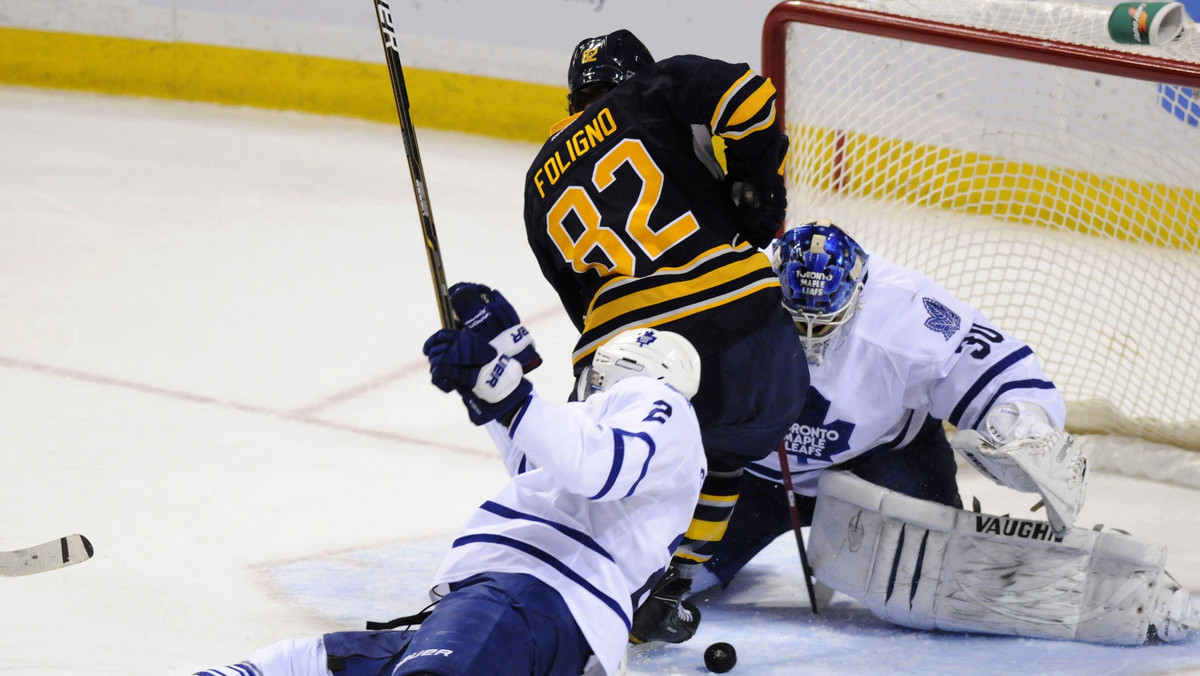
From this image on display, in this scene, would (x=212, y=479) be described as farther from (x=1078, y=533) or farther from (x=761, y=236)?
(x=1078, y=533)

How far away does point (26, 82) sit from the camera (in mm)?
7844

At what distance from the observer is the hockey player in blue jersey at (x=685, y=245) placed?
2.64 meters

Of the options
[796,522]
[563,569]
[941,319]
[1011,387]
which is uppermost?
[941,319]

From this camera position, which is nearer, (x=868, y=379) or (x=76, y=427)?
(x=868, y=379)

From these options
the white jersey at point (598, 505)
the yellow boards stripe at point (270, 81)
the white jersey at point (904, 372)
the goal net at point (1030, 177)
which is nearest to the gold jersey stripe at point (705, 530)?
the white jersey at point (904, 372)

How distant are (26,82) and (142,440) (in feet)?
15.7

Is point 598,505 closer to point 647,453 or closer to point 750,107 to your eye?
point 647,453

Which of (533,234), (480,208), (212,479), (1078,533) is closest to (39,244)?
(480,208)

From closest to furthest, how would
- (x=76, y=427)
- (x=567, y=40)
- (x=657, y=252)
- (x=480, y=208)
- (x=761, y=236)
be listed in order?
(x=657, y=252)
(x=761, y=236)
(x=76, y=427)
(x=480, y=208)
(x=567, y=40)

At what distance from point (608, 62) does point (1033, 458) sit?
1.12 m

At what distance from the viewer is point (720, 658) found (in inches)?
103

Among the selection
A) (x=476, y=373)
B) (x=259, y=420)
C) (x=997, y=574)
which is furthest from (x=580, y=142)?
(x=259, y=420)

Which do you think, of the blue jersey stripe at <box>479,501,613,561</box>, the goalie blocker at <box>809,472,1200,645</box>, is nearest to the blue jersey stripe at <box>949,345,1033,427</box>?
the goalie blocker at <box>809,472,1200,645</box>

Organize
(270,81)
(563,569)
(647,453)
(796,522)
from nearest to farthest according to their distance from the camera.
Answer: (647,453) < (563,569) < (796,522) < (270,81)
